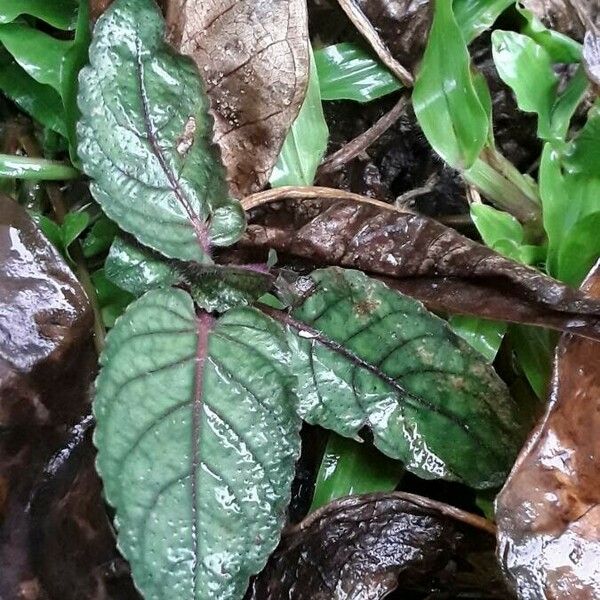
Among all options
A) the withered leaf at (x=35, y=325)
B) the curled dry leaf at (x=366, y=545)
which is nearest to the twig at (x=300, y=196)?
the withered leaf at (x=35, y=325)

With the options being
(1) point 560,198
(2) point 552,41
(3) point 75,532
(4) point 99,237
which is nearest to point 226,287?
(4) point 99,237

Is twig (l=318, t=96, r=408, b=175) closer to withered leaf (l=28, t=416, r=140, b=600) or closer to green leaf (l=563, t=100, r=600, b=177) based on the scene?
green leaf (l=563, t=100, r=600, b=177)

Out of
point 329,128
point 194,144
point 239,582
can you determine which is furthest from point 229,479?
point 329,128

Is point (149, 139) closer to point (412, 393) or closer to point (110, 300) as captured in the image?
point (110, 300)

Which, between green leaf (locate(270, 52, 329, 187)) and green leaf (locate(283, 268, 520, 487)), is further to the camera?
green leaf (locate(270, 52, 329, 187))

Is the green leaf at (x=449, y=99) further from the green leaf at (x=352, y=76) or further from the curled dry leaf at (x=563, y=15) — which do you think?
the curled dry leaf at (x=563, y=15)

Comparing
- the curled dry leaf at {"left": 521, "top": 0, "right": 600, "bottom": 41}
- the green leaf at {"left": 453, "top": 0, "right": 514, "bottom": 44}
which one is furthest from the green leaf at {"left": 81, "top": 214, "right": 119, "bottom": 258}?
the curled dry leaf at {"left": 521, "top": 0, "right": 600, "bottom": 41}
